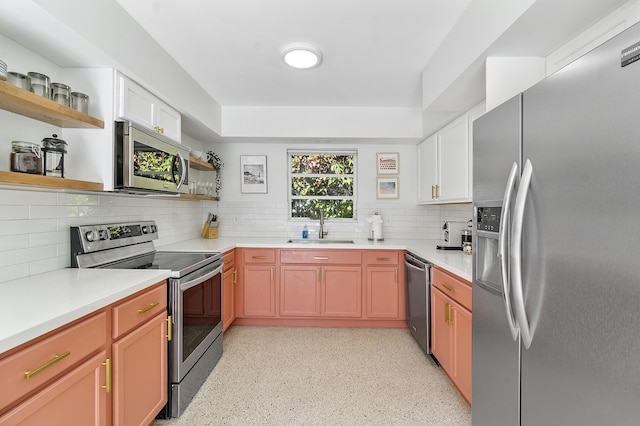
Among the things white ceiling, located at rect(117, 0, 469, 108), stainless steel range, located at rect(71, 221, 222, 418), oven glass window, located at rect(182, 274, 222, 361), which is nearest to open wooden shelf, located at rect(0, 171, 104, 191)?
stainless steel range, located at rect(71, 221, 222, 418)

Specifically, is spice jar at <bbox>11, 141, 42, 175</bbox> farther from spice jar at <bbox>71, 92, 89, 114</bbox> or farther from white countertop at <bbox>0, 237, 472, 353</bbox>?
white countertop at <bbox>0, 237, 472, 353</bbox>

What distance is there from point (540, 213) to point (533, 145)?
0.24 meters

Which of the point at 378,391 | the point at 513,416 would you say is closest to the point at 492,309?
the point at 513,416

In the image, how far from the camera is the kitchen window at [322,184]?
3.97m

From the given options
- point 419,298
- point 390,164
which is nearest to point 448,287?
point 419,298

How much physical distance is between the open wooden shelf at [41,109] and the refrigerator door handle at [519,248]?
196 centimetres

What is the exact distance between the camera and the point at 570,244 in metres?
0.90

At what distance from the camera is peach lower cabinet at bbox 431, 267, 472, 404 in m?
1.85

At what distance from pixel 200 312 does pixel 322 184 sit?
2.28m

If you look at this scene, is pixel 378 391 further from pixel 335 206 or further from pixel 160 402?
pixel 335 206

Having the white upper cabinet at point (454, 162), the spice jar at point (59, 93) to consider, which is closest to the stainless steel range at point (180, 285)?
the spice jar at point (59, 93)

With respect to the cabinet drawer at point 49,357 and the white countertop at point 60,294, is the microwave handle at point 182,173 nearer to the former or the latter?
the white countertop at point 60,294

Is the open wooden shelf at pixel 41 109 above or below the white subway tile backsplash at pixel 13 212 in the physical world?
above

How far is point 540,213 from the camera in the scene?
39.9 inches
